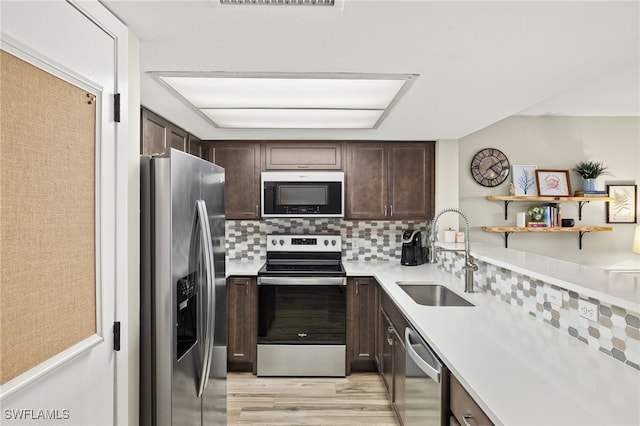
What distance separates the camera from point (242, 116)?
2807 millimetres

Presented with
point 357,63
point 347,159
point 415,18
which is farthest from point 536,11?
point 347,159

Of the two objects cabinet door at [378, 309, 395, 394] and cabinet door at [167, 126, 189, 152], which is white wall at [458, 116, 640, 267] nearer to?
cabinet door at [378, 309, 395, 394]

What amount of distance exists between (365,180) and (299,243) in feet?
3.00

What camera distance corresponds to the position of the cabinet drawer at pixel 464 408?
4.08 feet

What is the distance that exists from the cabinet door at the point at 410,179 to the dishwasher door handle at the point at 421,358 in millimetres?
1737

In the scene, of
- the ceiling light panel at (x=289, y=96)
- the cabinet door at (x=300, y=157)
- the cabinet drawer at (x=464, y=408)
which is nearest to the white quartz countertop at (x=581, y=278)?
the cabinet drawer at (x=464, y=408)

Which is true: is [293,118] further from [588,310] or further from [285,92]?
[588,310]

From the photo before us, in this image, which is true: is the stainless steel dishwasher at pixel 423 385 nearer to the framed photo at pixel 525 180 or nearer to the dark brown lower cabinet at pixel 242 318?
the dark brown lower cabinet at pixel 242 318

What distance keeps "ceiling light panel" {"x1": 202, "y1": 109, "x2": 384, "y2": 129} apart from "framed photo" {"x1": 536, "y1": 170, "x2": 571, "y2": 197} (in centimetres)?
204

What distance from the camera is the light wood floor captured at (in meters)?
2.71

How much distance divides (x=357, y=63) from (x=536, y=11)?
73 centimetres

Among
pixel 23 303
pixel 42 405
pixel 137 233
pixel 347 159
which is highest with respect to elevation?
pixel 347 159

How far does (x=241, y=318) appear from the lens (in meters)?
3.41

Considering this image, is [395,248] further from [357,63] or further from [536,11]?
[536,11]
